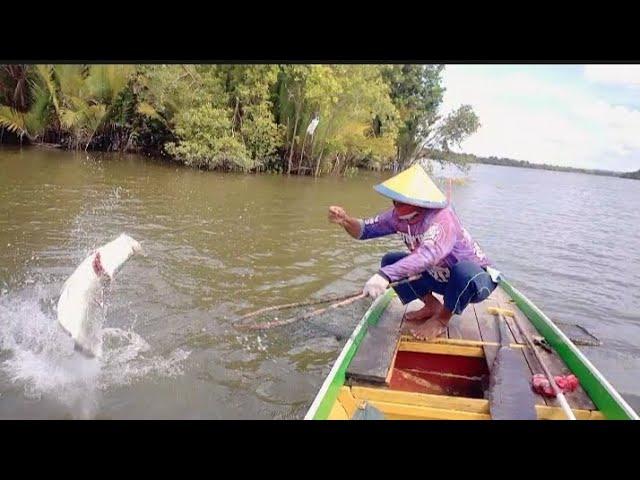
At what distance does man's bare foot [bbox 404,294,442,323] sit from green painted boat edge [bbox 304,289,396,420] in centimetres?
24

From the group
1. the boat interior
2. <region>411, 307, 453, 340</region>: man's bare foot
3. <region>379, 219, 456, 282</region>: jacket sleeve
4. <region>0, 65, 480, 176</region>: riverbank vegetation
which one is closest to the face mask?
<region>379, 219, 456, 282</region>: jacket sleeve

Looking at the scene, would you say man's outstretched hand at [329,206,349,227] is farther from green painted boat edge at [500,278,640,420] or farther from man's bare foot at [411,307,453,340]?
green painted boat edge at [500,278,640,420]

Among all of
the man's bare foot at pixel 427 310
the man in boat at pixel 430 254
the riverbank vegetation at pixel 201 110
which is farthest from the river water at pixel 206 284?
the riverbank vegetation at pixel 201 110

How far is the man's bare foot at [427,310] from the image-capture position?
4176 millimetres

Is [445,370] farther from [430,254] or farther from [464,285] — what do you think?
[430,254]

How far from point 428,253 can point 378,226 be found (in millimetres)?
642

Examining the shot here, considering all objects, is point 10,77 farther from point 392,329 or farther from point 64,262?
point 392,329

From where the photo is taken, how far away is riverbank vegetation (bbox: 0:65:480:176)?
14.9m

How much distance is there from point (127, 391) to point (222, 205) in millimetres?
6945

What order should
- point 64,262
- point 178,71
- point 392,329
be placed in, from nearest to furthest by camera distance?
point 392,329 < point 64,262 < point 178,71

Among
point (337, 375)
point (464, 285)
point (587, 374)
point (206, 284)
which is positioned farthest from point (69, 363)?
point (587, 374)

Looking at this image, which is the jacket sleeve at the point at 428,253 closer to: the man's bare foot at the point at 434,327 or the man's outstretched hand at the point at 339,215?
the man's bare foot at the point at 434,327
